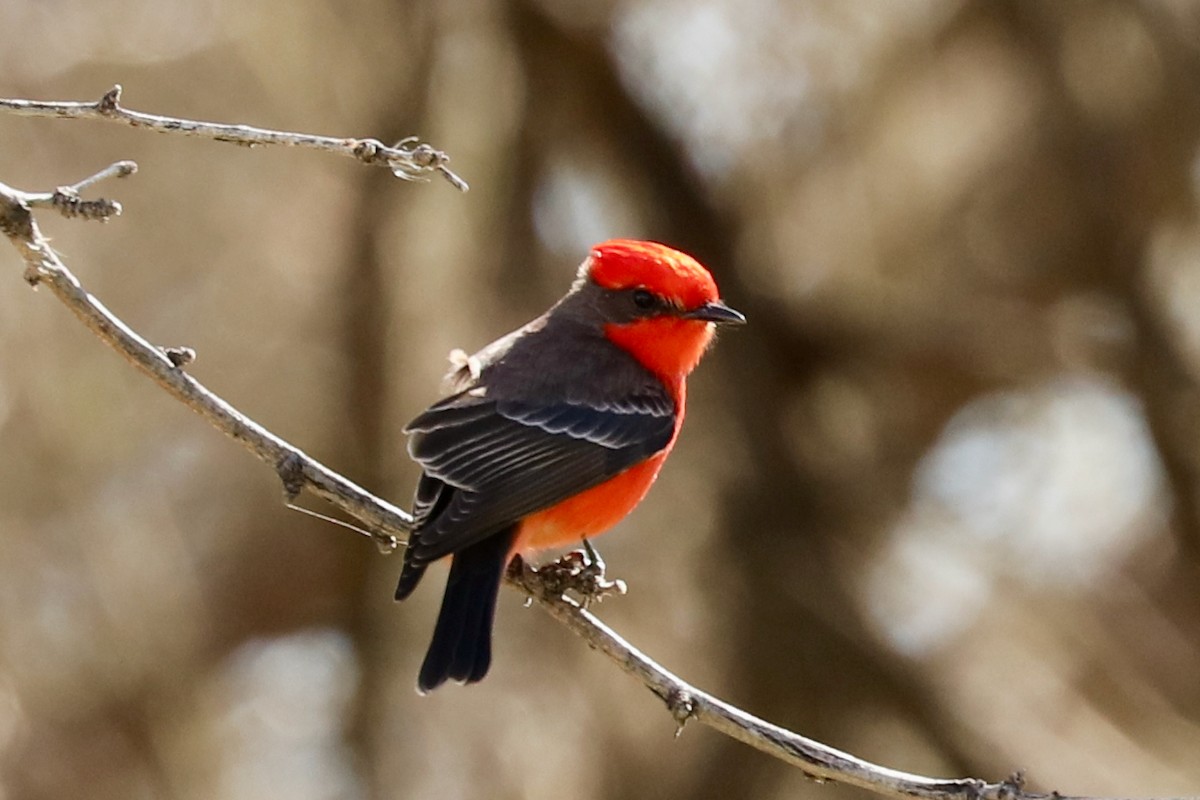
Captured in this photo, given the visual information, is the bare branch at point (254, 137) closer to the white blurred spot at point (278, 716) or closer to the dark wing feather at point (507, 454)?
the dark wing feather at point (507, 454)

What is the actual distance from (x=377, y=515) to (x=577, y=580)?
0.64 m

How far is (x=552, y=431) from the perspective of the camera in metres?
4.96

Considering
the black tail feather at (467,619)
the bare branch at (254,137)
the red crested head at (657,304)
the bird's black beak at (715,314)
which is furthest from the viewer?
the red crested head at (657,304)

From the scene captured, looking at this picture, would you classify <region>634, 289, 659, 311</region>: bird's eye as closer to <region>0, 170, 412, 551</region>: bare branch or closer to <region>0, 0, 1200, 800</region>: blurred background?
<region>0, 170, 412, 551</region>: bare branch

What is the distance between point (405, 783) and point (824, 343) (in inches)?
117

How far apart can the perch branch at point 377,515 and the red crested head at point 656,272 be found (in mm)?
1389

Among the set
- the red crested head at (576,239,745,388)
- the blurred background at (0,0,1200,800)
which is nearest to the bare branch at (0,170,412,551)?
the red crested head at (576,239,745,388)

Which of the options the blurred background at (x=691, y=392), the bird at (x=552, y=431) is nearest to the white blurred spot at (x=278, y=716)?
the blurred background at (x=691, y=392)

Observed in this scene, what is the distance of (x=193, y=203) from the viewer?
7883mm

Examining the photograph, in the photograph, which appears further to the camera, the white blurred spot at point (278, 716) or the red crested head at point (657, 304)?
the white blurred spot at point (278, 716)

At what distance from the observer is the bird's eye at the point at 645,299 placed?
5.49 metres

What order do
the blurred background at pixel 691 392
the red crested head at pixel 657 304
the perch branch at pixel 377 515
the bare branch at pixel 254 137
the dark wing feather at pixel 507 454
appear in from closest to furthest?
the bare branch at pixel 254 137, the perch branch at pixel 377 515, the dark wing feather at pixel 507 454, the red crested head at pixel 657 304, the blurred background at pixel 691 392

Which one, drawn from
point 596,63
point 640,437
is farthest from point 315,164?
point 640,437

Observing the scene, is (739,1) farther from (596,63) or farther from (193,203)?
(193,203)
